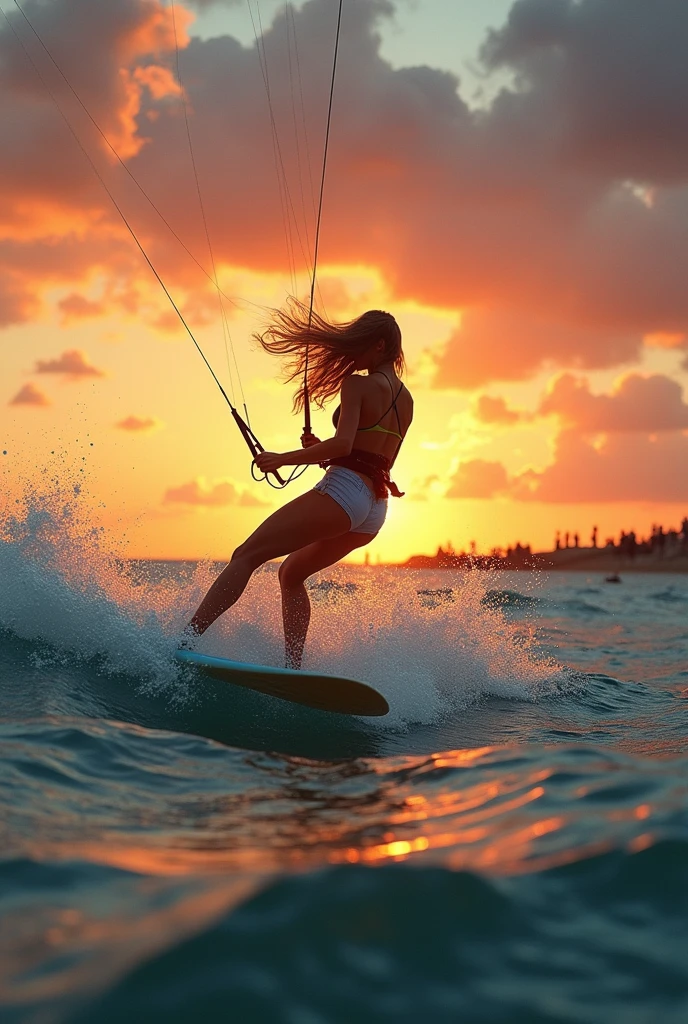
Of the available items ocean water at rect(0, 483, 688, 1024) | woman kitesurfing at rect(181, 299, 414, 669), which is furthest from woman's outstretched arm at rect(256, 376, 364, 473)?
ocean water at rect(0, 483, 688, 1024)

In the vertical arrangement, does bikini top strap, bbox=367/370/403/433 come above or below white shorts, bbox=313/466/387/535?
→ above

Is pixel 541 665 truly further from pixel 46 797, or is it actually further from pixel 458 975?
pixel 458 975

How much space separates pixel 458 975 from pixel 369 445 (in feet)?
12.7

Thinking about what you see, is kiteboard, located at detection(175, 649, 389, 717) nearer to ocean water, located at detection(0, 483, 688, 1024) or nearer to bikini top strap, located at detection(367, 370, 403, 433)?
ocean water, located at detection(0, 483, 688, 1024)

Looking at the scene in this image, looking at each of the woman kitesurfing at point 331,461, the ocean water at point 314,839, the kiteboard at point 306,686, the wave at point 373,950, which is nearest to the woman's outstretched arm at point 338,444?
the woman kitesurfing at point 331,461

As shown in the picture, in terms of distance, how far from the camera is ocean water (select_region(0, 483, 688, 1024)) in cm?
200

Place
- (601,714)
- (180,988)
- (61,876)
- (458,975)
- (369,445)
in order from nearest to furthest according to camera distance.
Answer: (180,988) → (458,975) → (61,876) → (369,445) → (601,714)

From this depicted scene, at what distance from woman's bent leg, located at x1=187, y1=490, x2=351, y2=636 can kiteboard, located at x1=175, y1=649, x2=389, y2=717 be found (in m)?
0.34

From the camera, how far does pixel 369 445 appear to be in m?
5.67

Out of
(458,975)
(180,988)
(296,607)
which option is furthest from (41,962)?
(296,607)

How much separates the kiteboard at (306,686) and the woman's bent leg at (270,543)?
34cm

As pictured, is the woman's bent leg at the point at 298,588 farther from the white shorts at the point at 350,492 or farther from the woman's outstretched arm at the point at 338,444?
the woman's outstretched arm at the point at 338,444

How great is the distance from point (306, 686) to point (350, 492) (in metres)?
1.24

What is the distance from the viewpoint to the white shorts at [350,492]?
5.56m
